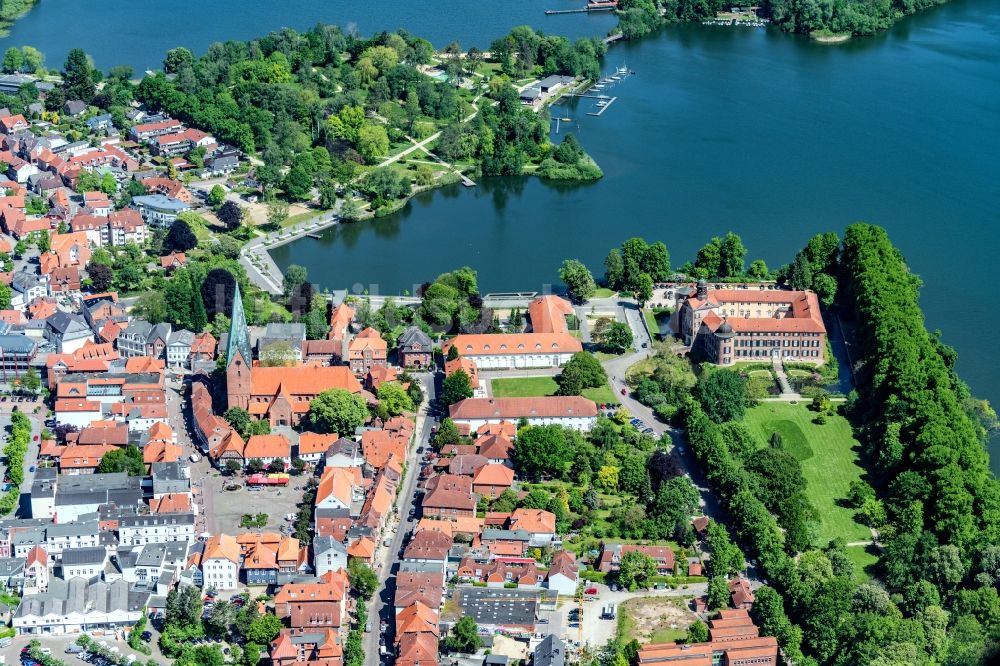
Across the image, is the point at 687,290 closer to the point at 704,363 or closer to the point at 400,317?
the point at 704,363

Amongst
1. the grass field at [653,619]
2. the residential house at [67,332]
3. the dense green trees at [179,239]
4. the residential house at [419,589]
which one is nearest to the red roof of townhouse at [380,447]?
the residential house at [419,589]

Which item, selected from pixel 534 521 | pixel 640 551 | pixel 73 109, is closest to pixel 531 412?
pixel 534 521

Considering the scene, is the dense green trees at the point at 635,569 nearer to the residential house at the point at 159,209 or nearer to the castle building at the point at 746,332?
the castle building at the point at 746,332

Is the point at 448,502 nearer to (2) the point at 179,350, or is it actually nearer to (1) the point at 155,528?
(1) the point at 155,528

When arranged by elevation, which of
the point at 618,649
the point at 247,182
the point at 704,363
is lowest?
the point at 618,649

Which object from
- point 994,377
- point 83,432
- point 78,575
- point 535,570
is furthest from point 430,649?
point 994,377

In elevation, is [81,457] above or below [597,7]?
below
